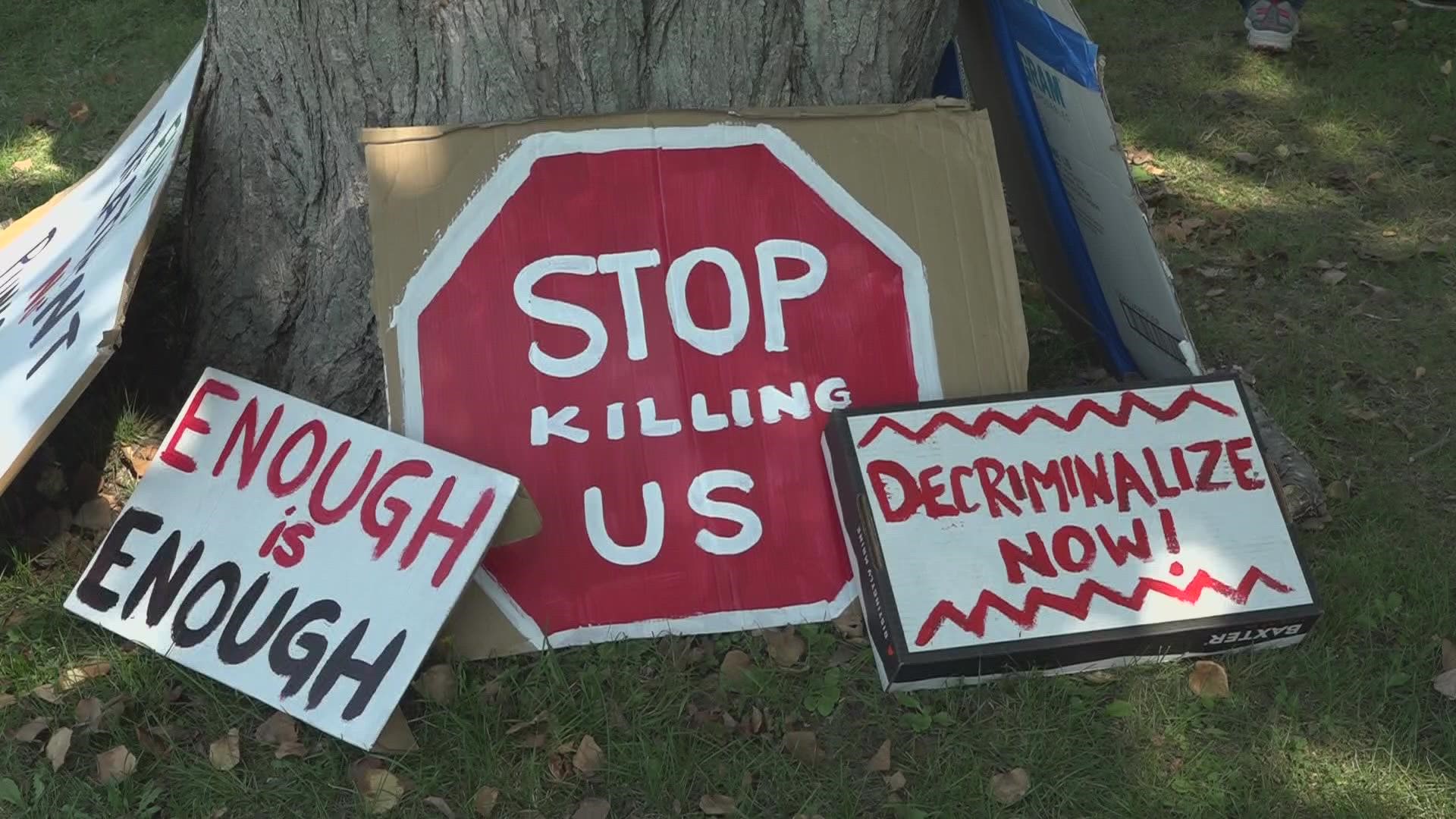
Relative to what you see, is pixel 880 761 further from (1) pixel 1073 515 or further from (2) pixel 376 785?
(2) pixel 376 785

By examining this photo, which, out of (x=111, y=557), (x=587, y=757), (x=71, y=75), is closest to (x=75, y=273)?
(x=111, y=557)

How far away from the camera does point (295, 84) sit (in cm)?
229

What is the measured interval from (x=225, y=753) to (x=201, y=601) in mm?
279

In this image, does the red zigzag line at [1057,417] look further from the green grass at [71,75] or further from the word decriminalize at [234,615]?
the green grass at [71,75]

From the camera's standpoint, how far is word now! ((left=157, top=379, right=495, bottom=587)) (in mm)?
2018

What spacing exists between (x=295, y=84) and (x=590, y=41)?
0.60 m

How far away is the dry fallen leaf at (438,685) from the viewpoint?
2008 millimetres

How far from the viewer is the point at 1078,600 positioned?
203cm

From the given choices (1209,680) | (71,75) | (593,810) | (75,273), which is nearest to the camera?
(593,810)

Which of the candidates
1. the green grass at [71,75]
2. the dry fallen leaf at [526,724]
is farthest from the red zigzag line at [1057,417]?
the green grass at [71,75]

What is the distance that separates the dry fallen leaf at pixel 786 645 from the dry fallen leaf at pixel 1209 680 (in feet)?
2.30

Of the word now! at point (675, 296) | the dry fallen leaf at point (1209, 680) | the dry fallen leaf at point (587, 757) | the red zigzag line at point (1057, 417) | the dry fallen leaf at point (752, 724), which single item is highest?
the word now! at point (675, 296)

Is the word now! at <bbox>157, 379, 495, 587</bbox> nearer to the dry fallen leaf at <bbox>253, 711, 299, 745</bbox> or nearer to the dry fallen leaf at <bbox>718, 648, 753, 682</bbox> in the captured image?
the dry fallen leaf at <bbox>253, 711, 299, 745</bbox>

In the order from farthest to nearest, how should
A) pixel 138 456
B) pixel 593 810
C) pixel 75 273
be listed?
pixel 138 456 < pixel 75 273 < pixel 593 810
